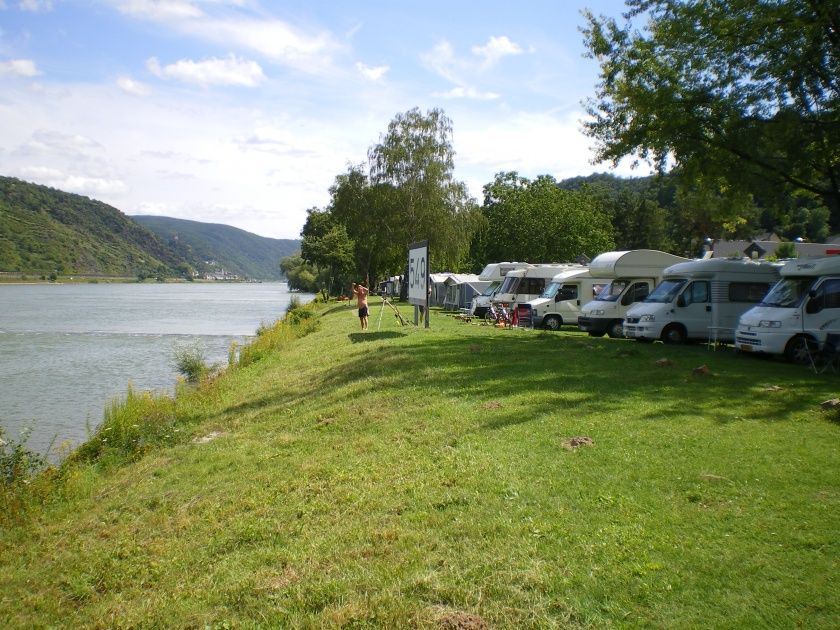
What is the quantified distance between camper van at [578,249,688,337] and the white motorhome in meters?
10.0

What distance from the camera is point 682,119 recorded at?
61.3 feet

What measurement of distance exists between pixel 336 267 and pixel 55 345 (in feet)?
108

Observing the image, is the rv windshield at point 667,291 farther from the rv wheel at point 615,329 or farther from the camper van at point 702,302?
the rv wheel at point 615,329

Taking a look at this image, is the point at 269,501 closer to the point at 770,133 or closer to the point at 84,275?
the point at 770,133

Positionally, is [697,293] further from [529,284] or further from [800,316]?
[529,284]

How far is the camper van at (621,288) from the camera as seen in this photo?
22.6 meters

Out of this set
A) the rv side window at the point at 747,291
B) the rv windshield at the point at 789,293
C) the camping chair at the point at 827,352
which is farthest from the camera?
the rv side window at the point at 747,291

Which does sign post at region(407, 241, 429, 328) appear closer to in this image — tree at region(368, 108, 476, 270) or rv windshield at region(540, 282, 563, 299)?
rv windshield at region(540, 282, 563, 299)

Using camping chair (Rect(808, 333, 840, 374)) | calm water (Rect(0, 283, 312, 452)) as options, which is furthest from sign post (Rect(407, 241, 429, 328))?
camping chair (Rect(808, 333, 840, 374))

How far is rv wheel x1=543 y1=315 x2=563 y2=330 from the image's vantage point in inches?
1050

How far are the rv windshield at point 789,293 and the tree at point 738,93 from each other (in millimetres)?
3662

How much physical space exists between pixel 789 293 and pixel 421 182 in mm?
35020

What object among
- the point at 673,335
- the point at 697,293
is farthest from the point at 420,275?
the point at 697,293

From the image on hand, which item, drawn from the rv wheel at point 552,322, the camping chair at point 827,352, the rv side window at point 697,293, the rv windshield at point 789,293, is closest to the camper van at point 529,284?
the rv wheel at point 552,322
